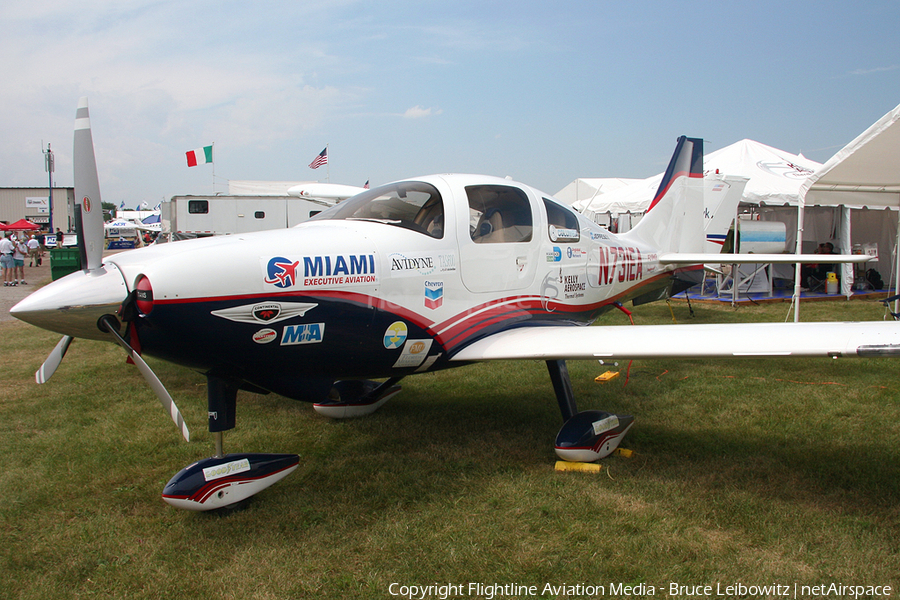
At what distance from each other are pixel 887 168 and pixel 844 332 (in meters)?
6.98

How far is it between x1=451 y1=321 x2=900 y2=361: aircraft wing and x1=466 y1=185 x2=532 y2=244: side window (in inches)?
30.8

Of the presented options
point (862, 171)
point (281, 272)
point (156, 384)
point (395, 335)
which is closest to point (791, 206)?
point (862, 171)

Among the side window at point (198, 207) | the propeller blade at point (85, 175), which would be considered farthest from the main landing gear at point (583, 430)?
the side window at point (198, 207)

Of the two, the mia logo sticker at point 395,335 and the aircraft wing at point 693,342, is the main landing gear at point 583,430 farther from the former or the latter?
the mia logo sticker at point 395,335

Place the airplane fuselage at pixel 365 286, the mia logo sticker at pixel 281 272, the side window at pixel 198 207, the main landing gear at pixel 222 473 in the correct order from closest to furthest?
the airplane fuselage at pixel 365 286 → the mia logo sticker at pixel 281 272 → the main landing gear at pixel 222 473 → the side window at pixel 198 207

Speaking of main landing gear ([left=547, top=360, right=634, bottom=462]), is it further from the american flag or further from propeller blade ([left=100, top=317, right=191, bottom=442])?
the american flag

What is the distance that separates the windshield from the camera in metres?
4.28

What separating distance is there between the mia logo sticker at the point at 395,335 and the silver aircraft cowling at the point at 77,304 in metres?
1.60

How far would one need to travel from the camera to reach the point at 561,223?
5.32 meters

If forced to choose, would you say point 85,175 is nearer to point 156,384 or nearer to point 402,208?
point 156,384

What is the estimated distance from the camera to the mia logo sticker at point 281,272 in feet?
11.2

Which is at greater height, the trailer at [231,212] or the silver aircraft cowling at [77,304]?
the trailer at [231,212]

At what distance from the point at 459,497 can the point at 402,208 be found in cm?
210

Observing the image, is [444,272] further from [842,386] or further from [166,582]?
[842,386]
